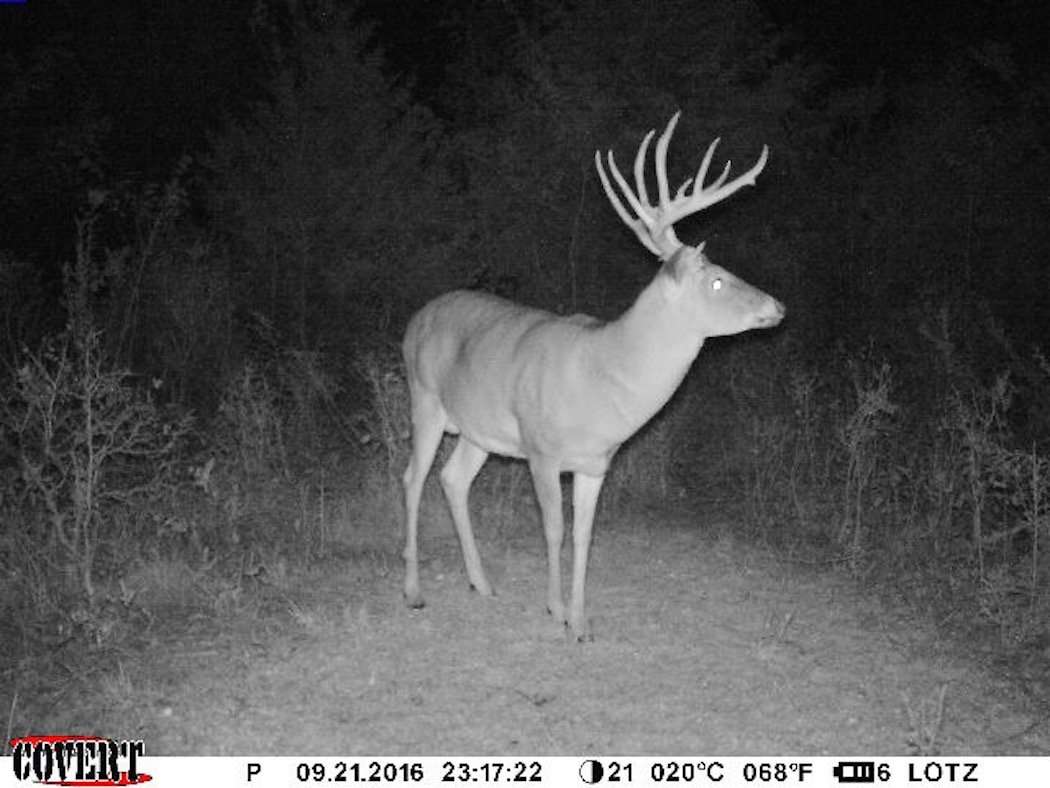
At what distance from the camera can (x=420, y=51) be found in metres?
22.0

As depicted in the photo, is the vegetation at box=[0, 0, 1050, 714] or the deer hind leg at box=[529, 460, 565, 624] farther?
the vegetation at box=[0, 0, 1050, 714]

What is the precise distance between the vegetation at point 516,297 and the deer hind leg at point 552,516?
1.71m

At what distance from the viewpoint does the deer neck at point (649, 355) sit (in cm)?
535

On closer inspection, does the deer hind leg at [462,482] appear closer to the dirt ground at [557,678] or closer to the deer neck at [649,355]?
the dirt ground at [557,678]

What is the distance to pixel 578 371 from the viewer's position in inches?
219

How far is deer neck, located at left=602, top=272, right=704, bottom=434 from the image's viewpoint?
5.35 metres

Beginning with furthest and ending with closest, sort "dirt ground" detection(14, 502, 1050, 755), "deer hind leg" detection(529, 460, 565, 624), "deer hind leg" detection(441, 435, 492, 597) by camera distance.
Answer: "deer hind leg" detection(441, 435, 492, 597), "deer hind leg" detection(529, 460, 565, 624), "dirt ground" detection(14, 502, 1050, 755)

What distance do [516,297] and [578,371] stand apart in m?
6.76

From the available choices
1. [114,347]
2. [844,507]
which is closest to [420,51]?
[114,347]

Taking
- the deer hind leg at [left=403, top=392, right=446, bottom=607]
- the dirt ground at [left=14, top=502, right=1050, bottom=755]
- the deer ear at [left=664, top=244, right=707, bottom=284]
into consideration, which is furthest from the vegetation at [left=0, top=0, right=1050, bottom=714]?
the deer ear at [left=664, top=244, right=707, bottom=284]

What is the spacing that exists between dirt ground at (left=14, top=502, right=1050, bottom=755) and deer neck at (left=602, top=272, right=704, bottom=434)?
4.40ft
